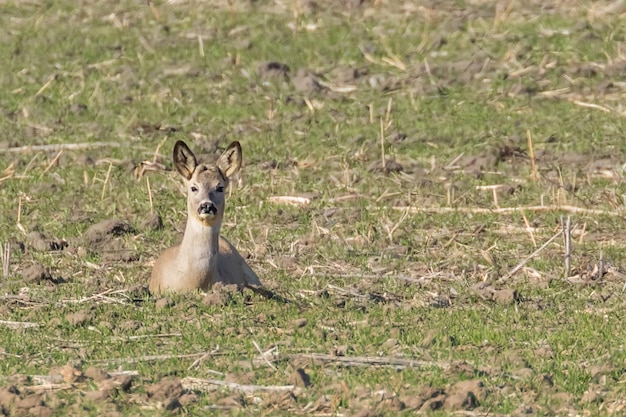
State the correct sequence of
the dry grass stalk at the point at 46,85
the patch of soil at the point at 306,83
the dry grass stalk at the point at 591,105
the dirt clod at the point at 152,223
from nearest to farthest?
the dirt clod at the point at 152,223, the dry grass stalk at the point at 591,105, the patch of soil at the point at 306,83, the dry grass stalk at the point at 46,85

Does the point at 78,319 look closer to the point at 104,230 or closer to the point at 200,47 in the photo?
the point at 104,230

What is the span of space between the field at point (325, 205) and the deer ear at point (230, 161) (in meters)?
0.94

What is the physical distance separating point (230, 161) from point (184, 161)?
335mm

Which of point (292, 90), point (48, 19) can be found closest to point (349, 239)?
point (292, 90)

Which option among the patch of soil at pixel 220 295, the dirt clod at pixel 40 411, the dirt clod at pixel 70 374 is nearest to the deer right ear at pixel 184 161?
the patch of soil at pixel 220 295

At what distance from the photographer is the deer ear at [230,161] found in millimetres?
11375

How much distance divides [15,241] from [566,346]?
5.40 metres

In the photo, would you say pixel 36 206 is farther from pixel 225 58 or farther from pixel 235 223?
pixel 225 58

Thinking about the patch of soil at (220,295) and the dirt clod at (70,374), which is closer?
the dirt clod at (70,374)

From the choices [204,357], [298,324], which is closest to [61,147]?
[298,324]

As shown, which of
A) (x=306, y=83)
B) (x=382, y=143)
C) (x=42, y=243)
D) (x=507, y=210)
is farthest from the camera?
(x=306, y=83)

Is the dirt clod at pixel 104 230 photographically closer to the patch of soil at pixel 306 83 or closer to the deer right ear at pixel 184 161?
the deer right ear at pixel 184 161

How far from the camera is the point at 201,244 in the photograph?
11148mm

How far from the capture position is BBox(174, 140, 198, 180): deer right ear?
441 inches
